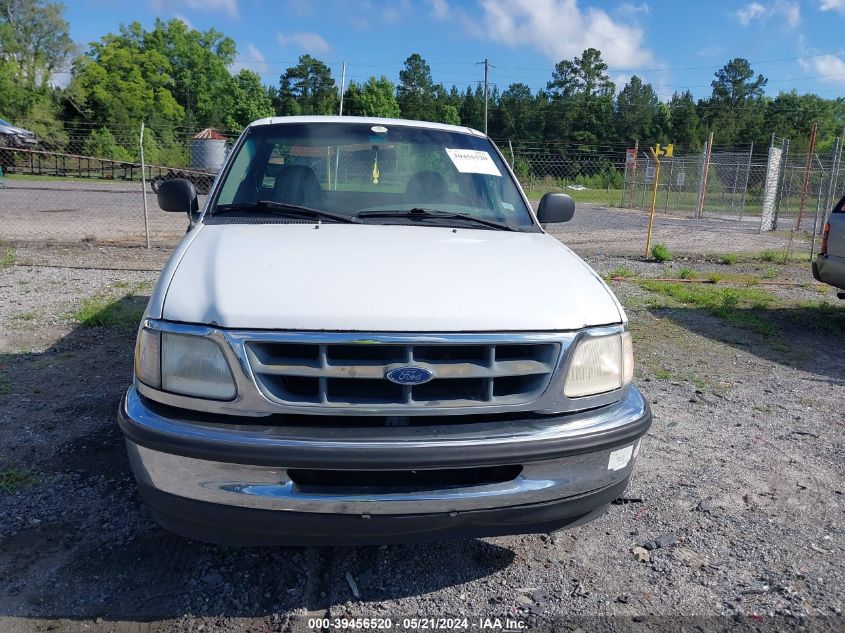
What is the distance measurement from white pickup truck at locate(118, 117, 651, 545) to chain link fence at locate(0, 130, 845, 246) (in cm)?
169

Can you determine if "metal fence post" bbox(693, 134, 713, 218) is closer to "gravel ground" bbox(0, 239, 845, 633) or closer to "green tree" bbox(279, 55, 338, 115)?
"gravel ground" bbox(0, 239, 845, 633)

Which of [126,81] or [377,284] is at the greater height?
[126,81]

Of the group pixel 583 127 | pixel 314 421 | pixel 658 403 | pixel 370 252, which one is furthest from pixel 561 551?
pixel 583 127

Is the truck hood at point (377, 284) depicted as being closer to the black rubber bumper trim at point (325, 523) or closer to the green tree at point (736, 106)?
the black rubber bumper trim at point (325, 523)

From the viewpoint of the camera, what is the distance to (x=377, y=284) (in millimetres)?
2459

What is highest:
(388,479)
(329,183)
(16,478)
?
(329,183)

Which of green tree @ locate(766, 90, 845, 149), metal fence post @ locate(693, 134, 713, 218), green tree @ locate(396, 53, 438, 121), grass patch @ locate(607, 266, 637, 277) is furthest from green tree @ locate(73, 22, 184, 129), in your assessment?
green tree @ locate(766, 90, 845, 149)

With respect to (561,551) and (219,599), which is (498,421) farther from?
(219,599)

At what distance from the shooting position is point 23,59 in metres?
64.1

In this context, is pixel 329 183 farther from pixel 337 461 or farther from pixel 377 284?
pixel 337 461

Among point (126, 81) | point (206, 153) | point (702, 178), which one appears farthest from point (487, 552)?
point (126, 81)

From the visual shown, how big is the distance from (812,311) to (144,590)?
825 cm

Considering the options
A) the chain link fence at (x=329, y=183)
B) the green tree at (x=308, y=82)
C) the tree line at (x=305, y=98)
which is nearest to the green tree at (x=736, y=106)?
the tree line at (x=305, y=98)

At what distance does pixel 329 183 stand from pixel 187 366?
1.82 meters
